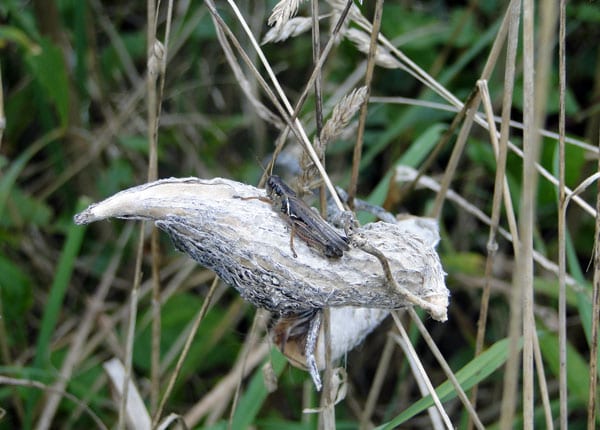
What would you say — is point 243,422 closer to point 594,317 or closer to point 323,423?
point 323,423

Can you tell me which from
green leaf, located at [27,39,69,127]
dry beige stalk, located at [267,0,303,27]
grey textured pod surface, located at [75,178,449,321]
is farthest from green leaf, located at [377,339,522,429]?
green leaf, located at [27,39,69,127]

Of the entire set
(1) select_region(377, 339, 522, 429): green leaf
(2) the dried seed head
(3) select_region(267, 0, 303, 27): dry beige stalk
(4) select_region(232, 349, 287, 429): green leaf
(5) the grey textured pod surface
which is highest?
Answer: (3) select_region(267, 0, 303, 27): dry beige stalk

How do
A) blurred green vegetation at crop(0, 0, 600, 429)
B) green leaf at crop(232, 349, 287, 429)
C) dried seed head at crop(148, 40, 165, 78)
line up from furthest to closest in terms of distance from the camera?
blurred green vegetation at crop(0, 0, 600, 429)
green leaf at crop(232, 349, 287, 429)
dried seed head at crop(148, 40, 165, 78)

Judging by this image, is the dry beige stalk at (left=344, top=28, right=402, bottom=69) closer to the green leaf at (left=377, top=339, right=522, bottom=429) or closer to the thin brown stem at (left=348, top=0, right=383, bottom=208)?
the thin brown stem at (left=348, top=0, right=383, bottom=208)

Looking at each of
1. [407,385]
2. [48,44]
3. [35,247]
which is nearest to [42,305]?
[35,247]

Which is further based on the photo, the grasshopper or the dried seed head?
the dried seed head

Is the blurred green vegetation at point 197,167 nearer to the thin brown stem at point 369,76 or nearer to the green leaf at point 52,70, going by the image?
the green leaf at point 52,70

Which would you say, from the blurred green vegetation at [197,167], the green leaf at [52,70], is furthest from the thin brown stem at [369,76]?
the green leaf at [52,70]

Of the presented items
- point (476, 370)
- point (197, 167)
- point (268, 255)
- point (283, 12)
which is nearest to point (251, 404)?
point (476, 370)
